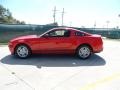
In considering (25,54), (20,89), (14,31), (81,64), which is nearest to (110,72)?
(81,64)

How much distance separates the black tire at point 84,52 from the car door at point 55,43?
19.5 inches

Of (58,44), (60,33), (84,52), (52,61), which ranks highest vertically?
(60,33)

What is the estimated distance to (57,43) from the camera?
27.9 ft

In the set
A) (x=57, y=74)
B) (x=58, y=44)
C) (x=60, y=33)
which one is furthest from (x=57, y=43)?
(x=57, y=74)

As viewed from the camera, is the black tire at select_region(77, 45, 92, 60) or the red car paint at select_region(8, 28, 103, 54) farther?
the black tire at select_region(77, 45, 92, 60)

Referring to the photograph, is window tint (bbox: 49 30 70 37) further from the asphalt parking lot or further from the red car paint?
the asphalt parking lot

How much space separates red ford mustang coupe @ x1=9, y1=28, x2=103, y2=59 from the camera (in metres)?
8.48

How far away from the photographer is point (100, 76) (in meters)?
6.14

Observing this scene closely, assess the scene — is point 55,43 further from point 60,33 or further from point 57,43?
point 60,33

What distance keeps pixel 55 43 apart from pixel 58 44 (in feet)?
0.48

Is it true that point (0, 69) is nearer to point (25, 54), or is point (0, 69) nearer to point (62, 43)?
point (25, 54)

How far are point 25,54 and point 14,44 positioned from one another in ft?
2.17

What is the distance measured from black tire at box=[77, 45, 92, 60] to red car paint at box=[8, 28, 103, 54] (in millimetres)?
171

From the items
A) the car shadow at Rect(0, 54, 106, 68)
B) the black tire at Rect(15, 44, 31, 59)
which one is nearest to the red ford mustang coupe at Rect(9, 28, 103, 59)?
the black tire at Rect(15, 44, 31, 59)
